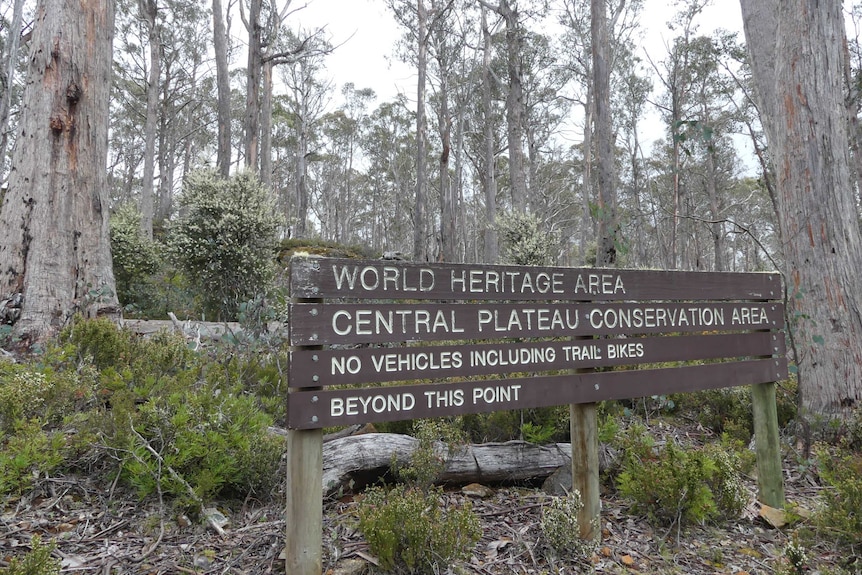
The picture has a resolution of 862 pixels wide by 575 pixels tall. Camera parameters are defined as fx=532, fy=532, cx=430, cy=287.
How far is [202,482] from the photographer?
273cm

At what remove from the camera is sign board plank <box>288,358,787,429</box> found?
7.32 feet

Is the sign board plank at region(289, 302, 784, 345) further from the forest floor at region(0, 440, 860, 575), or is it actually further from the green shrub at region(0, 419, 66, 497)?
the green shrub at region(0, 419, 66, 497)

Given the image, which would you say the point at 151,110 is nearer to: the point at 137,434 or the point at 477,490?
the point at 137,434

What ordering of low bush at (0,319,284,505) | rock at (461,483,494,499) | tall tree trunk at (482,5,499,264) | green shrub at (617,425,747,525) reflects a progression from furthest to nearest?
tall tree trunk at (482,5,499,264) → rock at (461,483,494,499) → green shrub at (617,425,747,525) → low bush at (0,319,284,505)

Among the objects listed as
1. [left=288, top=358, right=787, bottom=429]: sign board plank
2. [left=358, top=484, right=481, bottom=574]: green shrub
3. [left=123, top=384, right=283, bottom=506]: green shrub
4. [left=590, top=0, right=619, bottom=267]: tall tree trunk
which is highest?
[left=590, top=0, right=619, bottom=267]: tall tree trunk

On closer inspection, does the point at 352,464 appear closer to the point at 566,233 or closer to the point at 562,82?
the point at 562,82

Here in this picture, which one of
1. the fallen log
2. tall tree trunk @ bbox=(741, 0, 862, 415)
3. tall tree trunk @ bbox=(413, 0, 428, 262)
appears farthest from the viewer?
tall tree trunk @ bbox=(413, 0, 428, 262)

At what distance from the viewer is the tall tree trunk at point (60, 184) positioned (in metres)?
5.04

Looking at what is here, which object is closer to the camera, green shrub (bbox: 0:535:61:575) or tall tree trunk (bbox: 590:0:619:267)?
green shrub (bbox: 0:535:61:575)

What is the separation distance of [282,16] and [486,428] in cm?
1751

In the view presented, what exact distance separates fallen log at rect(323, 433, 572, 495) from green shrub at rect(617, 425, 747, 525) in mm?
501

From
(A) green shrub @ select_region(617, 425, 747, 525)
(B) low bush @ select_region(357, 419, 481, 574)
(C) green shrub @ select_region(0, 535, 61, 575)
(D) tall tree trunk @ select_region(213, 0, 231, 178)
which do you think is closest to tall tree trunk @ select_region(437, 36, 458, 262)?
(D) tall tree trunk @ select_region(213, 0, 231, 178)

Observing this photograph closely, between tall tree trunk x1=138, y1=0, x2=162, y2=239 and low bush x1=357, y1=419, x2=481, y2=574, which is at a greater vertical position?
tall tree trunk x1=138, y1=0, x2=162, y2=239

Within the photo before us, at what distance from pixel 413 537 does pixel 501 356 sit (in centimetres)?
93
